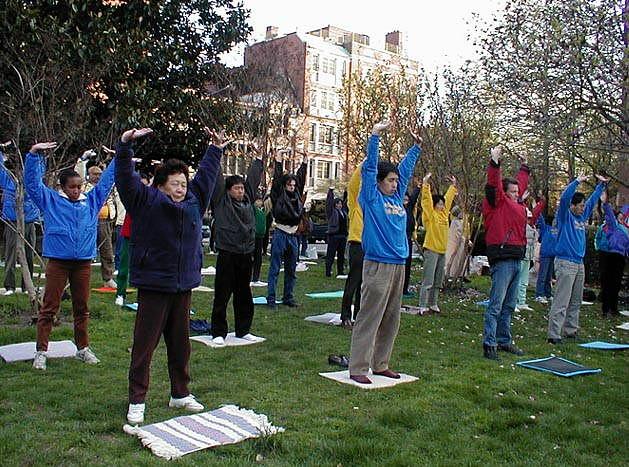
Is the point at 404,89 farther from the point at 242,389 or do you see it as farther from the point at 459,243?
the point at 242,389

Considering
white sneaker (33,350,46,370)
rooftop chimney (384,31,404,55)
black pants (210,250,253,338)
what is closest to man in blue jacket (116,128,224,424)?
white sneaker (33,350,46,370)

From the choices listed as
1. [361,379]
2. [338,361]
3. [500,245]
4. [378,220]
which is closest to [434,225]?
[500,245]

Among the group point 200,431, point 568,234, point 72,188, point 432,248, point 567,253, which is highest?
point 72,188

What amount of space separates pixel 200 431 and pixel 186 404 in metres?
0.51

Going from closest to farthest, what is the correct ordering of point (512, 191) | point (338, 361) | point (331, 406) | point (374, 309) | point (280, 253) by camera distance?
point (331, 406) < point (374, 309) < point (338, 361) < point (512, 191) < point (280, 253)

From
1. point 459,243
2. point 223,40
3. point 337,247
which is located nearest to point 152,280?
point 459,243

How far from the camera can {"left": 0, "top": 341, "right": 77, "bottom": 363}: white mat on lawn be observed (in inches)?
249

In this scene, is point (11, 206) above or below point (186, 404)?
above

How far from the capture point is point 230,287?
24.2 feet

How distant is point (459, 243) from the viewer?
13281 mm

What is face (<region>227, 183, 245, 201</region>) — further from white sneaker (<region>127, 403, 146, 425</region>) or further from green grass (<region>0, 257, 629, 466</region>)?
white sneaker (<region>127, 403, 146, 425</region>)

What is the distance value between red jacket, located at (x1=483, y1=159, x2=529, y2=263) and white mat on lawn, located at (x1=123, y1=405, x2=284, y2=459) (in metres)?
3.50

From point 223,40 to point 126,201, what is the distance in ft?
48.9

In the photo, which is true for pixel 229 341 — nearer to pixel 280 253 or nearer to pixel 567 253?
pixel 280 253
